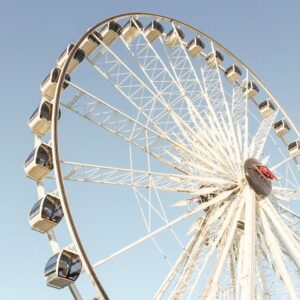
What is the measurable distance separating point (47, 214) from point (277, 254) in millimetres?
6338

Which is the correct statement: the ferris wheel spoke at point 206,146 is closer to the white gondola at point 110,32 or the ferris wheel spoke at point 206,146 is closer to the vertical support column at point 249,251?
the vertical support column at point 249,251

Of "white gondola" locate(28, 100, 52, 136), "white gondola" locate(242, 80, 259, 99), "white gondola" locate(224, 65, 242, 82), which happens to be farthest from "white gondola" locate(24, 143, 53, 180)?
"white gondola" locate(242, 80, 259, 99)

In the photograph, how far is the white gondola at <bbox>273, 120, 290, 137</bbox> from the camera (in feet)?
72.7

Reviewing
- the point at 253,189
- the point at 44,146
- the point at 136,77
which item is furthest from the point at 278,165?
the point at 44,146

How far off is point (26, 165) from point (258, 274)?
23.9 feet

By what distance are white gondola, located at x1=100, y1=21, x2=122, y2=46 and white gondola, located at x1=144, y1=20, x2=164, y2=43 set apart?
1678 mm

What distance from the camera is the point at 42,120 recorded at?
48.1 ft

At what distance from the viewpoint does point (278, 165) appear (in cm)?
1827

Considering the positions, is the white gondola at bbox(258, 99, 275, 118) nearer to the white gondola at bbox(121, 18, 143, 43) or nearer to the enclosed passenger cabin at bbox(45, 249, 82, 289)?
the white gondola at bbox(121, 18, 143, 43)

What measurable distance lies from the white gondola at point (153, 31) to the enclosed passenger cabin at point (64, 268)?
11.2 meters

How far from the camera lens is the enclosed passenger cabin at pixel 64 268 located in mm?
10914

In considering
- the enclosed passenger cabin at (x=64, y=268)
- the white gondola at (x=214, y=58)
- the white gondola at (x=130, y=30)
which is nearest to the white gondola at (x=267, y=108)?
the white gondola at (x=214, y=58)

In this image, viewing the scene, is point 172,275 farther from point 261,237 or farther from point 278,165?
point 278,165

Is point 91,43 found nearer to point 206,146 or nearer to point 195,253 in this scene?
point 206,146
